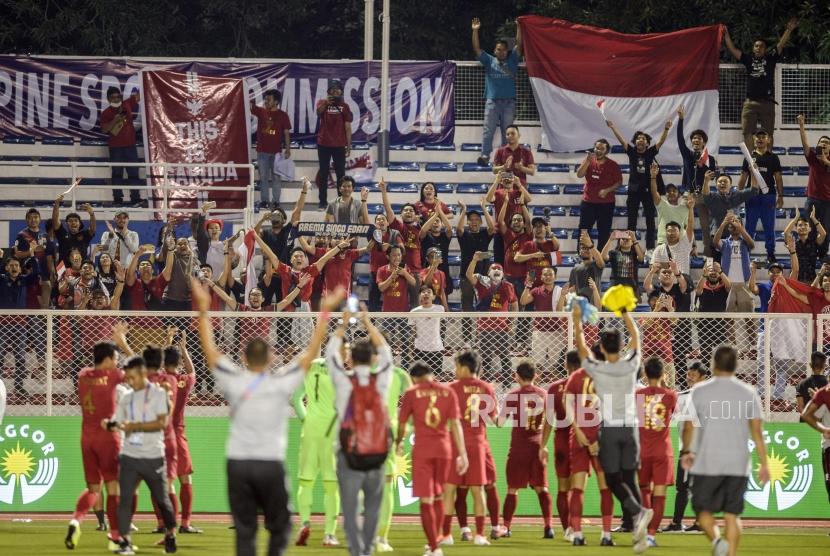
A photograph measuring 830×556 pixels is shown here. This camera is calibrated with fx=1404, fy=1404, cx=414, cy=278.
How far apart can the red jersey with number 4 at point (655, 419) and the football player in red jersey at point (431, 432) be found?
2.49 m

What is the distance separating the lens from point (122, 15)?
33656 mm

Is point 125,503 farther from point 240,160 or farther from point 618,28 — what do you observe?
point 618,28

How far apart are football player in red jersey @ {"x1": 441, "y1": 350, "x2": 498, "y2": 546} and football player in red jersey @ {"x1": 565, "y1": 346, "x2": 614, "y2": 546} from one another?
843 mm

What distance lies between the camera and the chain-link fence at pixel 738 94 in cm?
2672

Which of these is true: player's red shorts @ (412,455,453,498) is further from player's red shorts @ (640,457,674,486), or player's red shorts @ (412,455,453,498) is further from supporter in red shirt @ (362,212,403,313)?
supporter in red shirt @ (362,212,403,313)

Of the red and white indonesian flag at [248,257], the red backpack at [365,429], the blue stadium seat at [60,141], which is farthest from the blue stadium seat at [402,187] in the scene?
the red backpack at [365,429]

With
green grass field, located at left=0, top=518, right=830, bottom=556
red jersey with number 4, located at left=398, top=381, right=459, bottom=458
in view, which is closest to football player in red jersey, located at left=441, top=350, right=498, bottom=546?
green grass field, located at left=0, top=518, right=830, bottom=556

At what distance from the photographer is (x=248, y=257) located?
20.6 metres

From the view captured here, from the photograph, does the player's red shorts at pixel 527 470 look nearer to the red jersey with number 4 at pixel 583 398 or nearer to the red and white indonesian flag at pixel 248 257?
the red jersey with number 4 at pixel 583 398

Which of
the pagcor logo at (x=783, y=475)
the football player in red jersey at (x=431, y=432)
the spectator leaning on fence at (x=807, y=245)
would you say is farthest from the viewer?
the spectator leaning on fence at (x=807, y=245)

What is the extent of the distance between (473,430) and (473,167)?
12.1 m

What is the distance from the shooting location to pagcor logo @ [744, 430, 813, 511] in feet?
56.9

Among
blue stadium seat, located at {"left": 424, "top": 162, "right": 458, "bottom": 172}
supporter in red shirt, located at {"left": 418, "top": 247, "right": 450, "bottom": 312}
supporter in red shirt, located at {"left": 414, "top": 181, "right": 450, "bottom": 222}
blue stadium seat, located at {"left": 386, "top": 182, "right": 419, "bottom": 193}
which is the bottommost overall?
supporter in red shirt, located at {"left": 418, "top": 247, "right": 450, "bottom": 312}

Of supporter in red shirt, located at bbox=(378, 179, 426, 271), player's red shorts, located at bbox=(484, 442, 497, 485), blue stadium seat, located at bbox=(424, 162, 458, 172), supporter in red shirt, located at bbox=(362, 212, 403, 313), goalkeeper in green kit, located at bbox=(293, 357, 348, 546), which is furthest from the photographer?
blue stadium seat, located at bbox=(424, 162, 458, 172)
